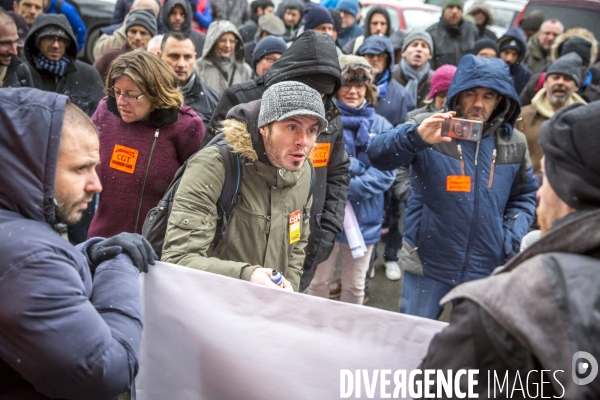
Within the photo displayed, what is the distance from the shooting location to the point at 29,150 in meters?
1.83

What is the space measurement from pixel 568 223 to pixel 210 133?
9.05 feet

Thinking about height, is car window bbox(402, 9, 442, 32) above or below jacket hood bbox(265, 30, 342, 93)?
below

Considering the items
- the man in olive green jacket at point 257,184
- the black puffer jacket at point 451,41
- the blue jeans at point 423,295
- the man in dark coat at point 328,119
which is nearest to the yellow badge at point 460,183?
the blue jeans at point 423,295

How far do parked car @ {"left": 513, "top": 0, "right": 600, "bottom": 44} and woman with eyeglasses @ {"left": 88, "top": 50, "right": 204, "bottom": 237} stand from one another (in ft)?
28.7

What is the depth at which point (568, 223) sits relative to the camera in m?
1.66

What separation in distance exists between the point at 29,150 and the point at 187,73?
4.01 meters

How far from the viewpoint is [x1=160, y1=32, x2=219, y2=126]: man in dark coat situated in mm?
5570

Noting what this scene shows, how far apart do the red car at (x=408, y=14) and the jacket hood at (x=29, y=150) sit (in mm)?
10416

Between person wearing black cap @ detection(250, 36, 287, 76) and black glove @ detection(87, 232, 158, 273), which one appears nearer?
black glove @ detection(87, 232, 158, 273)

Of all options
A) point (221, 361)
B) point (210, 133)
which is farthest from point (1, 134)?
point (210, 133)

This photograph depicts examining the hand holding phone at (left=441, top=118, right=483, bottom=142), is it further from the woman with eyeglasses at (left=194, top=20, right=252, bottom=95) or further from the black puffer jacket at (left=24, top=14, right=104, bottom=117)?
the woman with eyeglasses at (left=194, top=20, right=252, bottom=95)

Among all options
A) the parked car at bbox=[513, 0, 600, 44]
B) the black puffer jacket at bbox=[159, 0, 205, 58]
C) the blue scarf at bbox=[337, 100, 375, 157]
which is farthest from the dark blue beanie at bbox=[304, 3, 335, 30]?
the parked car at bbox=[513, 0, 600, 44]

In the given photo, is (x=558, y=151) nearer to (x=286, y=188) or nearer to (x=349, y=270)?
(x=286, y=188)

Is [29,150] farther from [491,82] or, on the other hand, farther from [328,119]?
[491,82]
